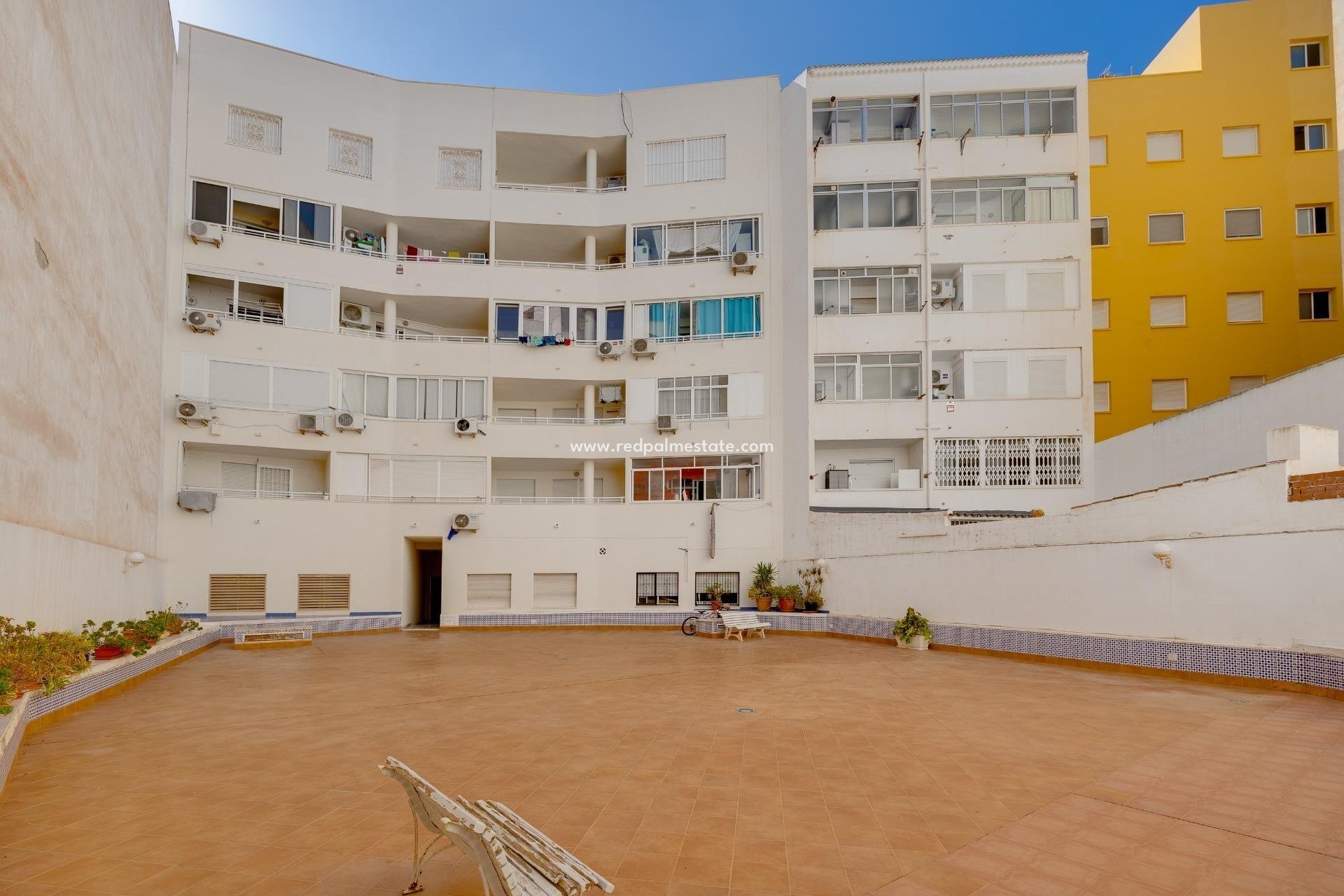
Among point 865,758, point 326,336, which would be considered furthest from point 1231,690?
point 326,336

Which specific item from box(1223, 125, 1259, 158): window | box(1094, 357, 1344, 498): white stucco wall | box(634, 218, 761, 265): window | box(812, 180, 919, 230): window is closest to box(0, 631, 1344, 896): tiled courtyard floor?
box(1094, 357, 1344, 498): white stucco wall

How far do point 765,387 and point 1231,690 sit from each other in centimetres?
1522

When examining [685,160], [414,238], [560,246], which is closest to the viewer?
[685,160]

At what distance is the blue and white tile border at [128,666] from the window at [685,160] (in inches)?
631

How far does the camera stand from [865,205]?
23734 millimetres

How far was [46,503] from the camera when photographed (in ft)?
34.6

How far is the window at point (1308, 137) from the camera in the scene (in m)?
25.6

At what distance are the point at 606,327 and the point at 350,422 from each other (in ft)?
27.4

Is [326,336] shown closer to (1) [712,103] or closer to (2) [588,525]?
(2) [588,525]

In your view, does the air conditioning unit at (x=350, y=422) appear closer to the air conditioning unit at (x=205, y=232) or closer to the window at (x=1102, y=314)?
the air conditioning unit at (x=205, y=232)

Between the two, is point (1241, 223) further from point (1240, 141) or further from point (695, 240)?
point (695, 240)

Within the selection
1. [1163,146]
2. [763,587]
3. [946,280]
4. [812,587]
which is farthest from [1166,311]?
[763,587]

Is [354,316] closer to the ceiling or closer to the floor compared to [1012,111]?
closer to the floor

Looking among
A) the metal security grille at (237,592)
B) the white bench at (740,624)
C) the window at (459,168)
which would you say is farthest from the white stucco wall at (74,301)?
the white bench at (740,624)
